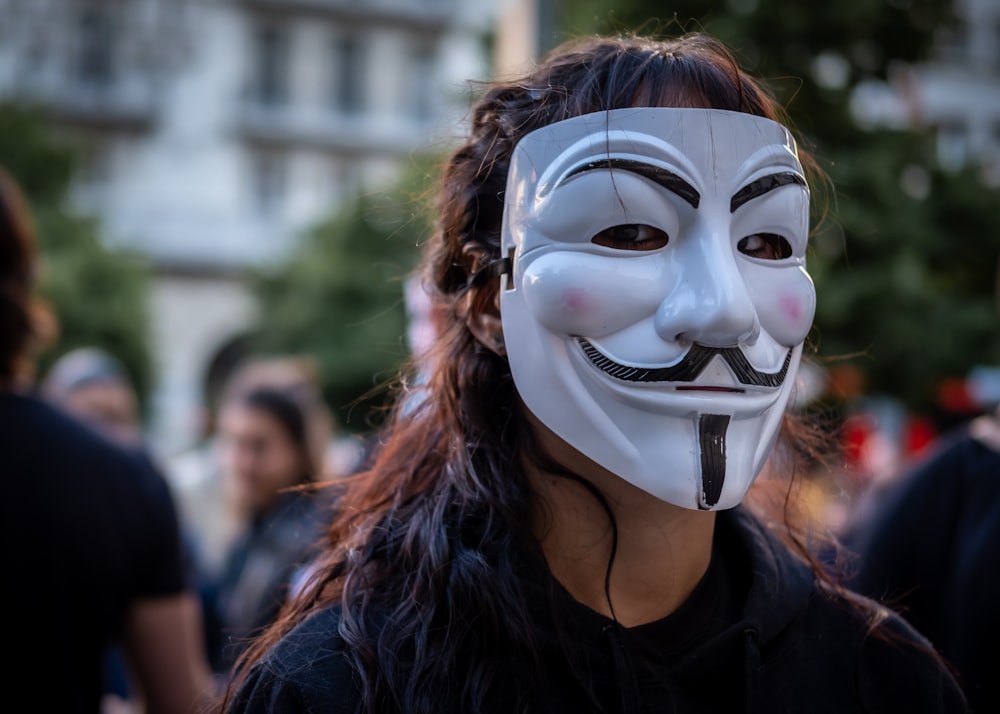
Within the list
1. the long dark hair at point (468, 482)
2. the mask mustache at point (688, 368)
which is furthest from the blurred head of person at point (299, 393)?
the mask mustache at point (688, 368)

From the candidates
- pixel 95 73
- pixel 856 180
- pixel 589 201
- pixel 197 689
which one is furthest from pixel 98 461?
pixel 95 73

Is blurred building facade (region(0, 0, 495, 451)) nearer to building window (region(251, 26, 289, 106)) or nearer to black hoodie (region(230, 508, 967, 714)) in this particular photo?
building window (region(251, 26, 289, 106))

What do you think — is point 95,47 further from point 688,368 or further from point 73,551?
point 688,368

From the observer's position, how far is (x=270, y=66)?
26.5 m

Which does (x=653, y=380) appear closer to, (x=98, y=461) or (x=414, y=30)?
(x=98, y=461)

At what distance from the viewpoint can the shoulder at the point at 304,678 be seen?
1448 millimetres

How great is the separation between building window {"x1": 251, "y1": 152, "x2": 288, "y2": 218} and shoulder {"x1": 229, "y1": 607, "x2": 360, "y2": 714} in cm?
2517

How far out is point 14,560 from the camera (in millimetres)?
2275

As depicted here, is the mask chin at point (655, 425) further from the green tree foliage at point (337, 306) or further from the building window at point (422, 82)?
the building window at point (422, 82)

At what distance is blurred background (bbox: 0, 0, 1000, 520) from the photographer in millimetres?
8547

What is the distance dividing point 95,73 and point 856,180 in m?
20.8

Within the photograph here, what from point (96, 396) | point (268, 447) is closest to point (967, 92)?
point (96, 396)

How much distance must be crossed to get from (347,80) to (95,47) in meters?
5.92

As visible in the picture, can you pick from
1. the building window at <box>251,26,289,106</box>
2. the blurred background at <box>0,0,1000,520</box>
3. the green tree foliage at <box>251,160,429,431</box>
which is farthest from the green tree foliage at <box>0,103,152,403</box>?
the building window at <box>251,26,289,106</box>
